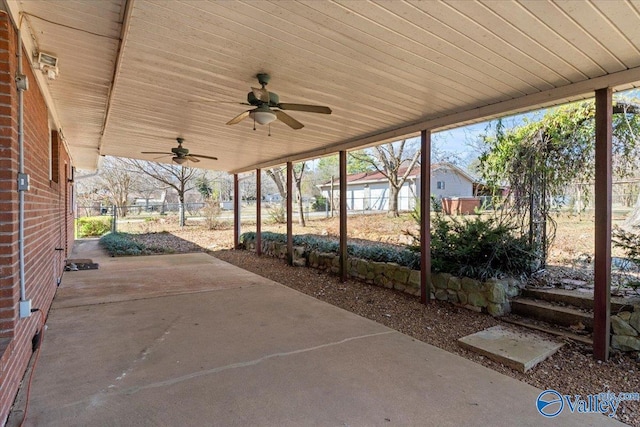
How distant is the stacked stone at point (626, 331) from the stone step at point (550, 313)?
13.1 inches

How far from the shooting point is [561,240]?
6.16 metres

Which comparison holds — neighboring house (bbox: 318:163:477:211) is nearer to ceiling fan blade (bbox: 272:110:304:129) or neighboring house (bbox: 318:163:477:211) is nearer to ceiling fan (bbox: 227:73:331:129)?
ceiling fan blade (bbox: 272:110:304:129)

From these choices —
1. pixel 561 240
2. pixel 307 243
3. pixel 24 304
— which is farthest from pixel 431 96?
pixel 307 243

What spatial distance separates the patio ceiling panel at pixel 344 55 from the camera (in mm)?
2213

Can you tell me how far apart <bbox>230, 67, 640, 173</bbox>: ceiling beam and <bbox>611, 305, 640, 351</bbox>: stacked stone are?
1.93m

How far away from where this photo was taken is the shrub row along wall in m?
4.08

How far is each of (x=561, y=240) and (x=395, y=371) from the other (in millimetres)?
5061

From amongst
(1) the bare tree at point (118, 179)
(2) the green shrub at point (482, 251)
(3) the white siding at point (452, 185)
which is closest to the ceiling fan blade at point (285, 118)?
(2) the green shrub at point (482, 251)

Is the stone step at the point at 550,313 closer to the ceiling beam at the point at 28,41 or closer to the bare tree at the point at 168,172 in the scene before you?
the ceiling beam at the point at 28,41

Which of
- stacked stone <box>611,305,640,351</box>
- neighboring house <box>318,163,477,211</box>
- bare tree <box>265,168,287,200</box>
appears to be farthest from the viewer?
neighboring house <box>318,163,477,211</box>

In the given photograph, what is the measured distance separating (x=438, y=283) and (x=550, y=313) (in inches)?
51.7

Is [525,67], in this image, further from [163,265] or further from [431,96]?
[163,265]

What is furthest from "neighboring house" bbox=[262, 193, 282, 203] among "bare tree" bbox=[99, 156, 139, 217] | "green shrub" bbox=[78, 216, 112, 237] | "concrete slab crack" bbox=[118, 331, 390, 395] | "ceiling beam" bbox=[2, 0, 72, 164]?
"concrete slab crack" bbox=[118, 331, 390, 395]

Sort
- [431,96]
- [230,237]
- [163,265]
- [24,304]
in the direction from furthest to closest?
[230,237], [163,265], [431,96], [24,304]
